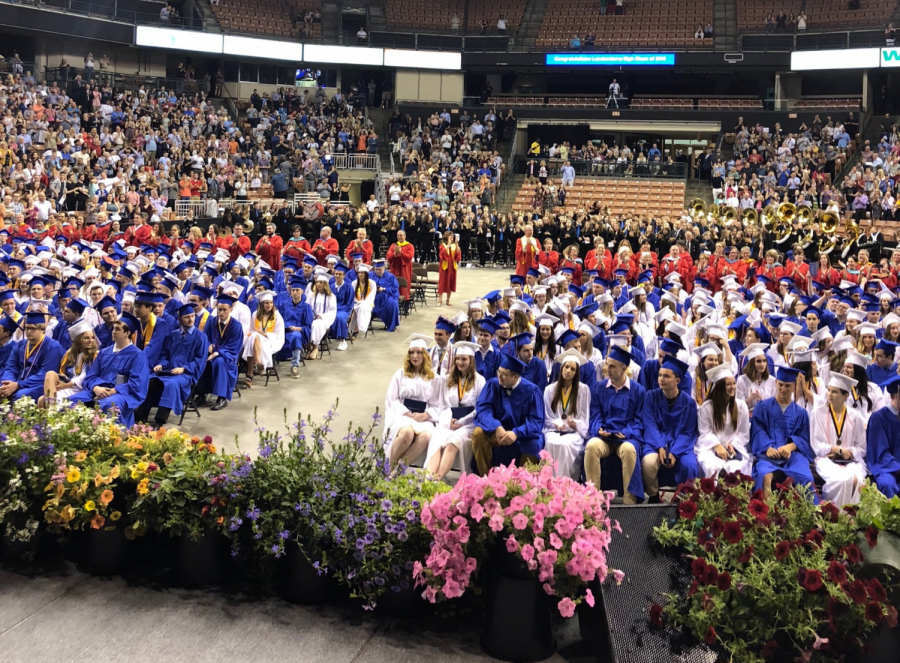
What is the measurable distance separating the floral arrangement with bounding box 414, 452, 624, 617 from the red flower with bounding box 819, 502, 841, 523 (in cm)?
123

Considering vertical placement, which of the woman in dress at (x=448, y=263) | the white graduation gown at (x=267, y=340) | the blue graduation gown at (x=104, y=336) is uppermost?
the woman in dress at (x=448, y=263)

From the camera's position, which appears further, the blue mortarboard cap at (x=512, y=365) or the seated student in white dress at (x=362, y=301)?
the seated student in white dress at (x=362, y=301)

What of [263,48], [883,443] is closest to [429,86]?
[263,48]

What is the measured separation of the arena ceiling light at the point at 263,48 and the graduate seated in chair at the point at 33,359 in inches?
1170

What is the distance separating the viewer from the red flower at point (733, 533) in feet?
15.8

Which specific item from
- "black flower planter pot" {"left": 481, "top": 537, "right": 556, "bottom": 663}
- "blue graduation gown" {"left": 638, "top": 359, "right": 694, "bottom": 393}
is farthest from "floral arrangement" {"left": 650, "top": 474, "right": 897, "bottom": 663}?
"blue graduation gown" {"left": 638, "top": 359, "right": 694, "bottom": 393}

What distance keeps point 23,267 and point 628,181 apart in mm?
23467

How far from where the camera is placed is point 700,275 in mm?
16578


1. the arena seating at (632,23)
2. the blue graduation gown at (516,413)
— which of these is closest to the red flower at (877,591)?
the blue graduation gown at (516,413)

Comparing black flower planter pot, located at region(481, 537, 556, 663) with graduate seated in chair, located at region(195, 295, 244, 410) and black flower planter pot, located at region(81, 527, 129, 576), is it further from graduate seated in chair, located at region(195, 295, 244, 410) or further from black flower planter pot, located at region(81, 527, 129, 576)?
graduate seated in chair, located at region(195, 295, 244, 410)

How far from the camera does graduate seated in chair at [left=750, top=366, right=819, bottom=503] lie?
709 cm

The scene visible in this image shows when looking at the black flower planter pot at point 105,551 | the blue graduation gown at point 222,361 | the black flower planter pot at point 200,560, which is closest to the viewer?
the black flower planter pot at point 200,560

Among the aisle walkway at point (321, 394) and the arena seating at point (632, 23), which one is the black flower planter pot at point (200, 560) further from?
the arena seating at point (632, 23)

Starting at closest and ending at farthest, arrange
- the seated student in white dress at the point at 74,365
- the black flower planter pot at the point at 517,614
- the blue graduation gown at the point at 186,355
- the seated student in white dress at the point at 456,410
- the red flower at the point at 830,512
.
→ the red flower at the point at 830,512 < the black flower planter pot at the point at 517,614 < the seated student in white dress at the point at 456,410 < the seated student in white dress at the point at 74,365 < the blue graduation gown at the point at 186,355
